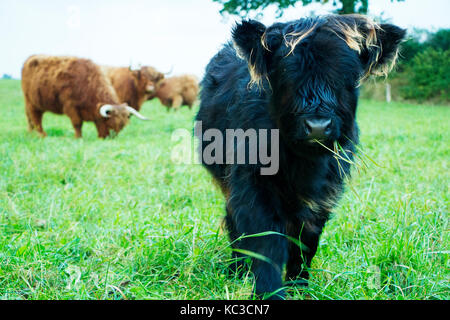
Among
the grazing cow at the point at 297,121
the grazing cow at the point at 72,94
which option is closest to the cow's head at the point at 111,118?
the grazing cow at the point at 72,94

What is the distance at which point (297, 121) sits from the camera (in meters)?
1.84

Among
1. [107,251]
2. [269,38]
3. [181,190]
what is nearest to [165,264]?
[107,251]

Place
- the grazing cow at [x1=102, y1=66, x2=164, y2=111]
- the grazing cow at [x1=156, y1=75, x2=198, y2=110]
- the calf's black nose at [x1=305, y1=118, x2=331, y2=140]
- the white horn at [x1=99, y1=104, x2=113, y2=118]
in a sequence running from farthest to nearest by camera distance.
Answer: the grazing cow at [x1=156, y1=75, x2=198, y2=110]
the grazing cow at [x1=102, y1=66, x2=164, y2=111]
the white horn at [x1=99, y1=104, x2=113, y2=118]
the calf's black nose at [x1=305, y1=118, x2=331, y2=140]

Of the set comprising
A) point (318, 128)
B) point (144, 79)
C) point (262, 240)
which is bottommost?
point (262, 240)

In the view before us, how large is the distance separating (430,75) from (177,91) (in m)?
10.7

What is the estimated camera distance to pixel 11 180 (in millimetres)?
4266

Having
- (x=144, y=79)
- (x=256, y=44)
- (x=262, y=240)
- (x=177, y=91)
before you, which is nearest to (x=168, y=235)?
(x=262, y=240)

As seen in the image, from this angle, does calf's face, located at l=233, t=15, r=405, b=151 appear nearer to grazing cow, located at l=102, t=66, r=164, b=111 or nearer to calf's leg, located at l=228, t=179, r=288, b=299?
calf's leg, located at l=228, t=179, r=288, b=299

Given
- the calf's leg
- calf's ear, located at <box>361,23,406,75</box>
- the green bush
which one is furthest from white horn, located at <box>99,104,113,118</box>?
the green bush

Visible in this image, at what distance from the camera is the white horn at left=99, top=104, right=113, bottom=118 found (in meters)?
9.35

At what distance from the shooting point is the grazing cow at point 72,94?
9.43 meters

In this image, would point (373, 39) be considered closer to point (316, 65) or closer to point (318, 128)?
point (316, 65)

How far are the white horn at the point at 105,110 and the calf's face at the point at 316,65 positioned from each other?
25.6 feet
